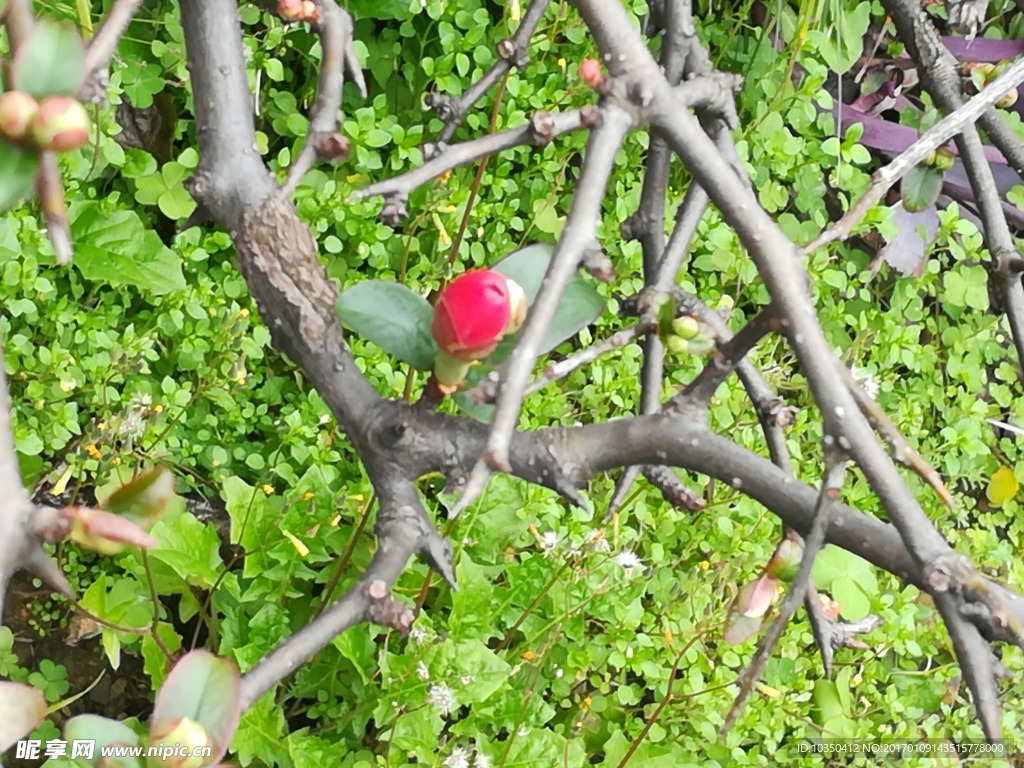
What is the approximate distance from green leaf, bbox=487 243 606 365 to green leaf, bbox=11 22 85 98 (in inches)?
9.0

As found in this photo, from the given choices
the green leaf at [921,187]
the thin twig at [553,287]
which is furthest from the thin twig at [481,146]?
the green leaf at [921,187]

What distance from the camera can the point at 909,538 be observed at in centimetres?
38

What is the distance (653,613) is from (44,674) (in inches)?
32.3

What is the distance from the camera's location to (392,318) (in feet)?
1.59

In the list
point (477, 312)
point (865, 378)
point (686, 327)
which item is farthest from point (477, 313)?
point (865, 378)

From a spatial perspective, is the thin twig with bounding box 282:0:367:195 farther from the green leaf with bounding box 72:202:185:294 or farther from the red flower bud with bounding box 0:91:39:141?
the green leaf with bounding box 72:202:185:294

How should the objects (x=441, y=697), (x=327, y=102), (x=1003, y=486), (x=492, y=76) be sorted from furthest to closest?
(x=1003, y=486), (x=441, y=697), (x=492, y=76), (x=327, y=102)

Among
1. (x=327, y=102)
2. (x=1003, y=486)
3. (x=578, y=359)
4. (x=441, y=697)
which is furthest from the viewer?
(x=1003, y=486)

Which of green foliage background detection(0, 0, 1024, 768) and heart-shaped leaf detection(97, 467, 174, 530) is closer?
heart-shaped leaf detection(97, 467, 174, 530)

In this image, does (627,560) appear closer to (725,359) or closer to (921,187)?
(921,187)

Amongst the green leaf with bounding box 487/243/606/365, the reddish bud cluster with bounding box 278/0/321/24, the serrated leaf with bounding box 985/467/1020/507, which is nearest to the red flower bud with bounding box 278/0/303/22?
the reddish bud cluster with bounding box 278/0/321/24

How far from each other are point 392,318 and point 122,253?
73 cm

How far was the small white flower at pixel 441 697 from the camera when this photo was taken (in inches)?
38.2

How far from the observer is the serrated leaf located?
1512mm
